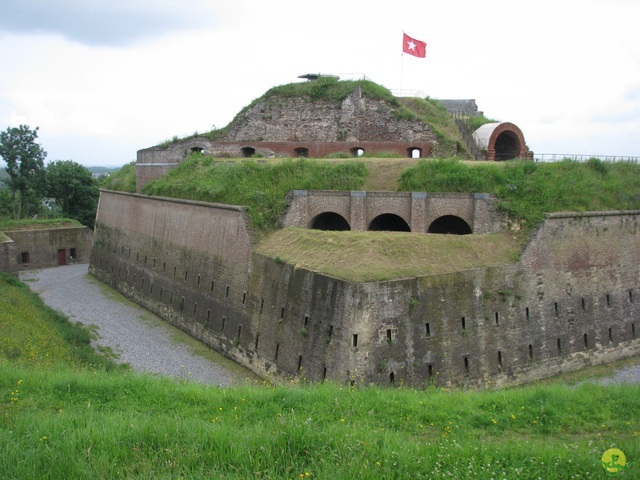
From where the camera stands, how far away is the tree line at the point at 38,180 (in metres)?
40.7

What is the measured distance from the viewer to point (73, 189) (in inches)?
1704

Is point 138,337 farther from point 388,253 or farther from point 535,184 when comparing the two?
point 535,184

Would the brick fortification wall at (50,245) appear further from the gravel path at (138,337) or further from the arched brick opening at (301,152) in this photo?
the arched brick opening at (301,152)

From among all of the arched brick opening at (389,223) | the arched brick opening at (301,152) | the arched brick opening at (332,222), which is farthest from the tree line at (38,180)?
the arched brick opening at (389,223)

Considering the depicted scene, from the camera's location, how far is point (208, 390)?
946 centimetres

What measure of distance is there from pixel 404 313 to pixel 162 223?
46.8ft

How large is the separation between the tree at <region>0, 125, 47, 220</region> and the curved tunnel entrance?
109 feet

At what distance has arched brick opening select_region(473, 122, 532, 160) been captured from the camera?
78.5ft

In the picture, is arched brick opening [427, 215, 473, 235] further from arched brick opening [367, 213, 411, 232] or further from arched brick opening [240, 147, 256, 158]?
arched brick opening [240, 147, 256, 158]

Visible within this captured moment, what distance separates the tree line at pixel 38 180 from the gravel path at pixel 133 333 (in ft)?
46.0

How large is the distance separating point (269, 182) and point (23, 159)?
29.3m

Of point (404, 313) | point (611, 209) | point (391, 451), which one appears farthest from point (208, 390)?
point (611, 209)

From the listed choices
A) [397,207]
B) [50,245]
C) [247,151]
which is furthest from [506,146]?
[50,245]

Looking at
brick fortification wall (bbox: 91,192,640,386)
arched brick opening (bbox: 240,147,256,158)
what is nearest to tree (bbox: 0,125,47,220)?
arched brick opening (bbox: 240,147,256,158)
